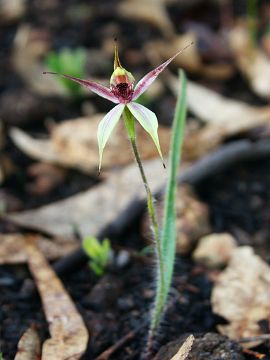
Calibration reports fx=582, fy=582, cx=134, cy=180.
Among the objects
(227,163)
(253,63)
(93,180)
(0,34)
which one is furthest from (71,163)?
(0,34)

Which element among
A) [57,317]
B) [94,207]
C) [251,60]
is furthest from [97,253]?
[251,60]

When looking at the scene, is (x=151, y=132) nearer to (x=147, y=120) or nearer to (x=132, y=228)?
(x=147, y=120)

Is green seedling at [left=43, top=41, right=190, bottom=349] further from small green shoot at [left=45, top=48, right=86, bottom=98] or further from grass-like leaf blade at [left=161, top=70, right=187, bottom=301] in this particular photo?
small green shoot at [left=45, top=48, right=86, bottom=98]

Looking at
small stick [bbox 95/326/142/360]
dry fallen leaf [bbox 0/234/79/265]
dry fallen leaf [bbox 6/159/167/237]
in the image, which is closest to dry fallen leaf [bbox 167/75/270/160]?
dry fallen leaf [bbox 6/159/167/237]

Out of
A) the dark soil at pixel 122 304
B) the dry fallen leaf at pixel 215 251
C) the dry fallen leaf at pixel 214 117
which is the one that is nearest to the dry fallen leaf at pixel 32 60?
the dry fallen leaf at pixel 214 117

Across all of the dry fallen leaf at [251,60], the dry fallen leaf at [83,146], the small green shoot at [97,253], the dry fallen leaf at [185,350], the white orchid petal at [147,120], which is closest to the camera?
the white orchid petal at [147,120]

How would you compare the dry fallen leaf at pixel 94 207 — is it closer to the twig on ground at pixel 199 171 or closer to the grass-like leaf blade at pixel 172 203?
the twig on ground at pixel 199 171
